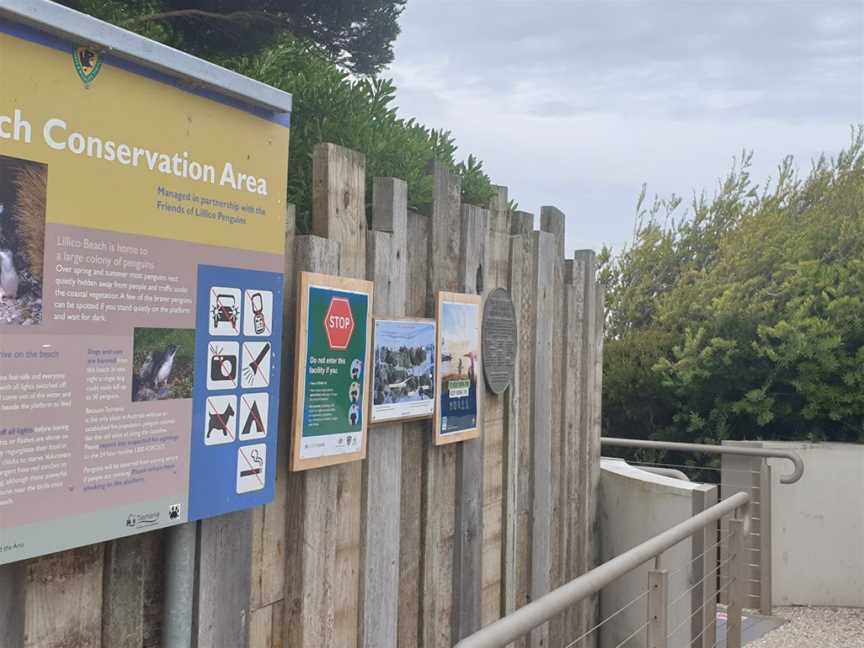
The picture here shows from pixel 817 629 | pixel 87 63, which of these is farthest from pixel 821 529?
pixel 87 63

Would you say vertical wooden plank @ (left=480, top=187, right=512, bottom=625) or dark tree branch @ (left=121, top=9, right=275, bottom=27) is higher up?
dark tree branch @ (left=121, top=9, right=275, bottom=27)

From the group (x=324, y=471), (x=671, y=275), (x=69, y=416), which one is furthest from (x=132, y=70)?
(x=671, y=275)

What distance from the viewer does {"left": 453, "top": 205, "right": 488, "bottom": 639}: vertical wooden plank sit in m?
4.06

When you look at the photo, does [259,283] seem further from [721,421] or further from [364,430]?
[721,421]

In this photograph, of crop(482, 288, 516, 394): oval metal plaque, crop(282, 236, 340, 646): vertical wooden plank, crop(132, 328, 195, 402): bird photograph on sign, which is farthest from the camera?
crop(482, 288, 516, 394): oval metal plaque

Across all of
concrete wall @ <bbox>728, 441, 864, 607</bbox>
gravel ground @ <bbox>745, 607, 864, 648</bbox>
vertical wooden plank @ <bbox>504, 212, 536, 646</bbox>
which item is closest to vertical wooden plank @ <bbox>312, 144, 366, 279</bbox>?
vertical wooden plank @ <bbox>504, 212, 536, 646</bbox>

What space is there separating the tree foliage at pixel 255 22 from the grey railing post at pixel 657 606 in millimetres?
4600

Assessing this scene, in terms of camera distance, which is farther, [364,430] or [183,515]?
[364,430]

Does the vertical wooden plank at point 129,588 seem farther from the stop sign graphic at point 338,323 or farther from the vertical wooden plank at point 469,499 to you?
the vertical wooden plank at point 469,499

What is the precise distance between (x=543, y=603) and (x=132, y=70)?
167 cm

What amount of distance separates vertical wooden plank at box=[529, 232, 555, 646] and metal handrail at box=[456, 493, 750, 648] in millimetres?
1001

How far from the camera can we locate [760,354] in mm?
7941

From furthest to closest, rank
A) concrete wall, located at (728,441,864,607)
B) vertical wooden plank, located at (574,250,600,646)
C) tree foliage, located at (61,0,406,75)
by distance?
concrete wall, located at (728,441,864,607) < tree foliage, located at (61,0,406,75) < vertical wooden plank, located at (574,250,600,646)

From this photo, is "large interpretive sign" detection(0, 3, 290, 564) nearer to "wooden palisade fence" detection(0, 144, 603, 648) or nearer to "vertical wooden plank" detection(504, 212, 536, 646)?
"wooden palisade fence" detection(0, 144, 603, 648)
